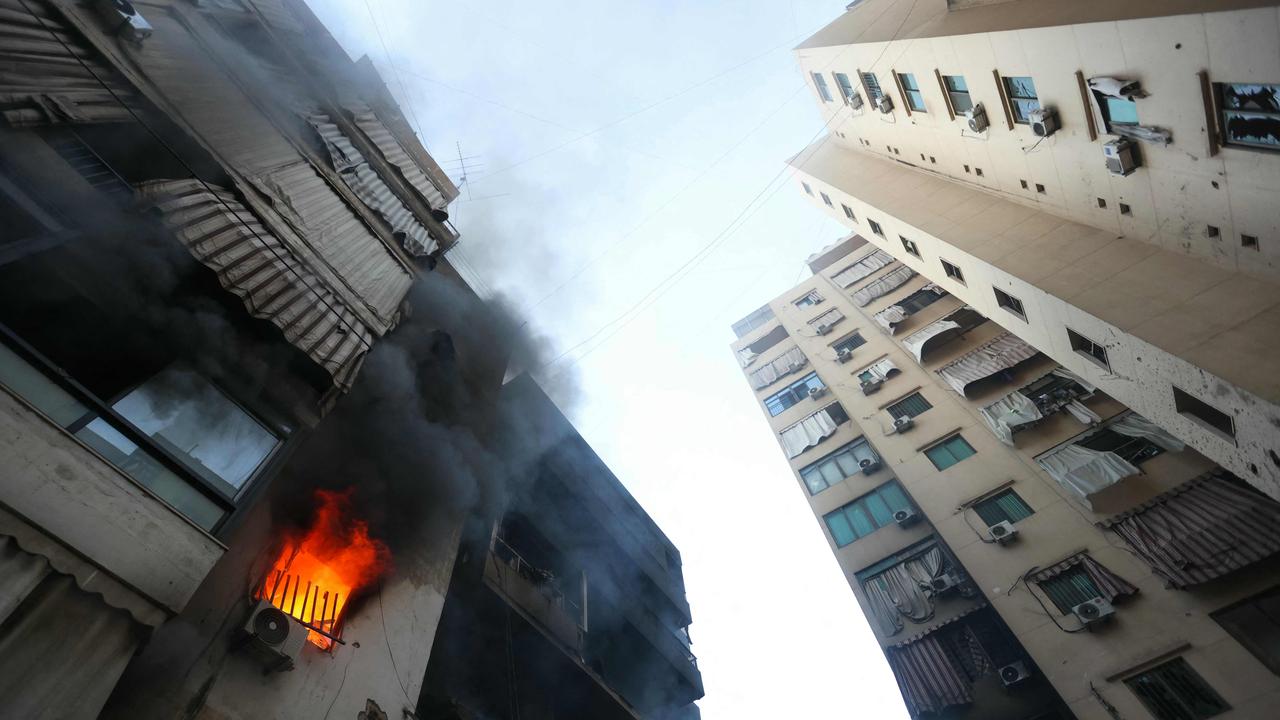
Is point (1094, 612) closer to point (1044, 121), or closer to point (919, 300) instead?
point (1044, 121)

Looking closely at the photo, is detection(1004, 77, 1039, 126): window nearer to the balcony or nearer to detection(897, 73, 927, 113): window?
detection(897, 73, 927, 113): window

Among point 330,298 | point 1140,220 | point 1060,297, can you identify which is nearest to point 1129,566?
point 1060,297

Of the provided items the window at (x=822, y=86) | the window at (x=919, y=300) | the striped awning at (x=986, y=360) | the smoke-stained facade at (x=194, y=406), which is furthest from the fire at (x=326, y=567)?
the window at (x=822, y=86)

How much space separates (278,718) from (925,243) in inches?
632

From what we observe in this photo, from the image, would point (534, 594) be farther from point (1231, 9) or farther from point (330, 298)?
point (1231, 9)

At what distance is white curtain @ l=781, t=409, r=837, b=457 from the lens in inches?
743

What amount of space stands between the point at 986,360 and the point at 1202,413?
7.62 m

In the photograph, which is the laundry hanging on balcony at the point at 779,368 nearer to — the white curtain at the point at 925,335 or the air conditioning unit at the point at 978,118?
the white curtain at the point at 925,335

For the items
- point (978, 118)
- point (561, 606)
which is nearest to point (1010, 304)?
point (978, 118)

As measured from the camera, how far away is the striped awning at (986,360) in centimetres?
1448

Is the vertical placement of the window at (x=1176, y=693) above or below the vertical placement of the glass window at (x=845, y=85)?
below

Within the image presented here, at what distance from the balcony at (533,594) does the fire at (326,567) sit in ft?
8.27

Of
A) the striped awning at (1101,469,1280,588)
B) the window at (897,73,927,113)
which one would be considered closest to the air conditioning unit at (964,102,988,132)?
the window at (897,73,927,113)

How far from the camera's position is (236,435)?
19.1 ft
